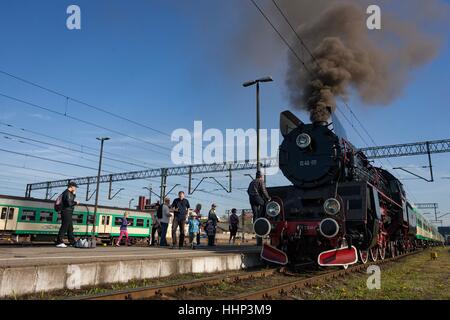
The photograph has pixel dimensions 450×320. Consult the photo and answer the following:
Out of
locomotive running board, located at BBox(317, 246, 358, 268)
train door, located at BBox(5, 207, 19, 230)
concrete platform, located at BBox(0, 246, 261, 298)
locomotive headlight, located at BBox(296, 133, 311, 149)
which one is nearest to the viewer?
concrete platform, located at BBox(0, 246, 261, 298)

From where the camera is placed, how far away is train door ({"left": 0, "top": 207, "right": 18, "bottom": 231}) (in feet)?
62.2

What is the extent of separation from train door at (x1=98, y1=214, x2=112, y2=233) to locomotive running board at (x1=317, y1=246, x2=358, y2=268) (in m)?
19.2

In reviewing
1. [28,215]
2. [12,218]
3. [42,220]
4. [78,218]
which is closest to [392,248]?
[78,218]

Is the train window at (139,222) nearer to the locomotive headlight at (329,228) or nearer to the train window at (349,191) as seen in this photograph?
the train window at (349,191)

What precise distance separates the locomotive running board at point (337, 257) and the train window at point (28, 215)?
57.1ft

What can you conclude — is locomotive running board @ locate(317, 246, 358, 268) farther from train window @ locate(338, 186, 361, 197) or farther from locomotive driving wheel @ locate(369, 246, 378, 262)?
locomotive driving wheel @ locate(369, 246, 378, 262)

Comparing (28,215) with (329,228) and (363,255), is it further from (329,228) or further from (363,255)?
(329,228)

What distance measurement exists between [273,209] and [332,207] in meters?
1.43

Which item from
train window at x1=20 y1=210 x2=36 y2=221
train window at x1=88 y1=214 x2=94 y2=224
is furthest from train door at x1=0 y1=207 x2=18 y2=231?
train window at x1=88 y1=214 x2=94 y2=224

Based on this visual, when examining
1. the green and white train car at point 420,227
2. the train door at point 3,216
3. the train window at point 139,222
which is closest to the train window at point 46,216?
the train door at point 3,216

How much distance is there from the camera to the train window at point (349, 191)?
8.97 m

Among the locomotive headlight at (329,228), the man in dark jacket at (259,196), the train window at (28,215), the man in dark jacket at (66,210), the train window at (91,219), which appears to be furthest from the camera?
the train window at (91,219)

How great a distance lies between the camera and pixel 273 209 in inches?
360
